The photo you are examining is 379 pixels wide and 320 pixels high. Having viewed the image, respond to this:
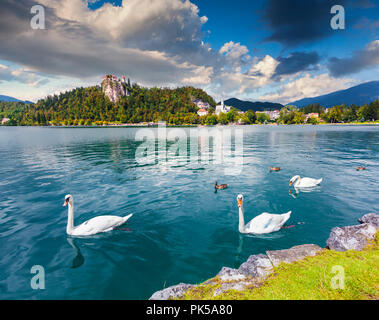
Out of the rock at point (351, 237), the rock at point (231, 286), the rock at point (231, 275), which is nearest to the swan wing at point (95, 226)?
the rock at point (231, 275)

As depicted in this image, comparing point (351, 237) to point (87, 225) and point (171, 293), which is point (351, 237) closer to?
point (171, 293)

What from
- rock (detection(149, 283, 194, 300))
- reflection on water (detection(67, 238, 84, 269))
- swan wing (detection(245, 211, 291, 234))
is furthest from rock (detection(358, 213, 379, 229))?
reflection on water (detection(67, 238, 84, 269))

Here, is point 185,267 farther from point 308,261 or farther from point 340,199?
point 340,199

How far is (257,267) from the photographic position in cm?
549

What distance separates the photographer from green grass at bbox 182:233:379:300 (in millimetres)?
4359

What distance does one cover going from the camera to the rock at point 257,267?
5.30m

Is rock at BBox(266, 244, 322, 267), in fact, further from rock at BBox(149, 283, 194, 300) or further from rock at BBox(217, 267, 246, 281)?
rock at BBox(149, 283, 194, 300)

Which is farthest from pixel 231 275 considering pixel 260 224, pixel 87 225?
pixel 87 225

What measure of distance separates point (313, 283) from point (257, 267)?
1.37m

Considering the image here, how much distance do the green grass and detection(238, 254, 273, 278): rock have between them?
0.22m

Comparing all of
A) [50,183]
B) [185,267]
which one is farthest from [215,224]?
[50,183]

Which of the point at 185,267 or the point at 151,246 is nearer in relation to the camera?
the point at 185,267

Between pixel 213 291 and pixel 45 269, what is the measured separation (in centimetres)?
622
